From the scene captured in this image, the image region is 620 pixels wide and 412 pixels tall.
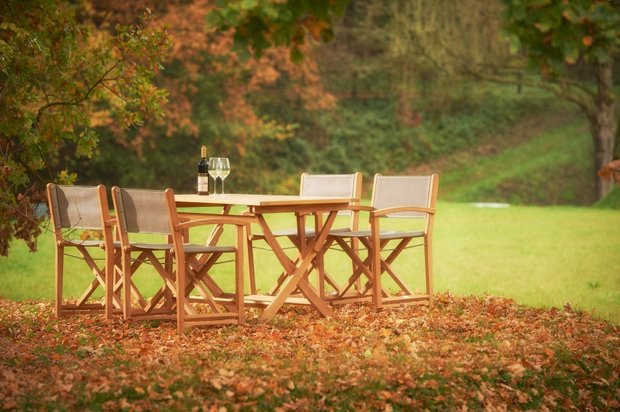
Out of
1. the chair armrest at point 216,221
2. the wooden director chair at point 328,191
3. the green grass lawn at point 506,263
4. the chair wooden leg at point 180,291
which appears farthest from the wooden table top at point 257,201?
the green grass lawn at point 506,263

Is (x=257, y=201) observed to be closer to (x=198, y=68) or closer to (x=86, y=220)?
(x=86, y=220)

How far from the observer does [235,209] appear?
1880cm

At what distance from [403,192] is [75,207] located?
2700 mm

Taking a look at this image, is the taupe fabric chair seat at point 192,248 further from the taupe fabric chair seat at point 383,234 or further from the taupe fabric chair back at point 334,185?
the taupe fabric chair back at point 334,185

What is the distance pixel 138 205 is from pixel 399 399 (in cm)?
253

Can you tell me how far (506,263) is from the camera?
12.9 meters

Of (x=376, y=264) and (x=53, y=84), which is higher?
(x=53, y=84)

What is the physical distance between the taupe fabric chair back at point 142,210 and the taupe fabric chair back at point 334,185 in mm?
2156

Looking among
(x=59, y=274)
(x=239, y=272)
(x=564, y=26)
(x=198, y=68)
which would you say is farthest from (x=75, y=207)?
(x=198, y=68)

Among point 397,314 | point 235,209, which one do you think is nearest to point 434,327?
point 397,314

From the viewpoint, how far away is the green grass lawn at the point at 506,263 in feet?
33.9

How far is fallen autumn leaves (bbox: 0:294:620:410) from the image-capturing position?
5.10m

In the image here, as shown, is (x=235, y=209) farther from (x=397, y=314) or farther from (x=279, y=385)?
(x=279, y=385)

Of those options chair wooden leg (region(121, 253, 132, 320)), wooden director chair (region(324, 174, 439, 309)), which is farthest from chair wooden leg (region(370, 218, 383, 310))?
chair wooden leg (region(121, 253, 132, 320))
